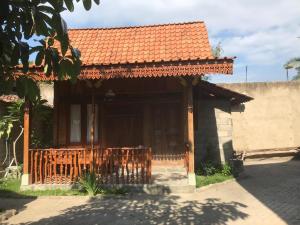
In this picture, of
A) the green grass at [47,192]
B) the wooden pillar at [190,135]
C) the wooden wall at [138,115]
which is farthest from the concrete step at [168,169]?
the green grass at [47,192]

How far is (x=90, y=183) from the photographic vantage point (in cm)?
1017

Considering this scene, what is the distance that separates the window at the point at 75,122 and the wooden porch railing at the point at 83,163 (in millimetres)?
1621

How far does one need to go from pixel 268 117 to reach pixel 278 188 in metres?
9.52

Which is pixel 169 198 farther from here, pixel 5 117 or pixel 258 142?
pixel 258 142

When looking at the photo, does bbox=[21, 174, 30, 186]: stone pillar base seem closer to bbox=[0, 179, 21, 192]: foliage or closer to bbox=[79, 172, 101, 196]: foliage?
bbox=[0, 179, 21, 192]: foliage

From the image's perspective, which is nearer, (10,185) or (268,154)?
(10,185)

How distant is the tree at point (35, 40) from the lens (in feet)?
9.55

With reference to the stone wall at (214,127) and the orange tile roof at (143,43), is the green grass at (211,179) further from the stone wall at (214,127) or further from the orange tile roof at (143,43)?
the orange tile roof at (143,43)

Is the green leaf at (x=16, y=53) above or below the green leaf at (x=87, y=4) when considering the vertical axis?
below

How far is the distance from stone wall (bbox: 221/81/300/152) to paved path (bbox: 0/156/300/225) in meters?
8.93

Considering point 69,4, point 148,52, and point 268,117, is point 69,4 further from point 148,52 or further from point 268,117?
point 268,117

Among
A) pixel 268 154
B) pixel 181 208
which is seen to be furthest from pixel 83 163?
pixel 268 154

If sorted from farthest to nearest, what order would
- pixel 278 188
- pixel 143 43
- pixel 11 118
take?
pixel 11 118
pixel 143 43
pixel 278 188

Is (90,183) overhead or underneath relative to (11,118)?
underneath
